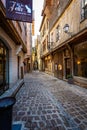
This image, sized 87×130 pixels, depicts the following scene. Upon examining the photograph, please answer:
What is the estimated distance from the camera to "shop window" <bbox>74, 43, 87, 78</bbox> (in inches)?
358

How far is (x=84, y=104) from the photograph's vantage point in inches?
215

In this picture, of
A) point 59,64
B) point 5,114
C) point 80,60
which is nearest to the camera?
point 5,114

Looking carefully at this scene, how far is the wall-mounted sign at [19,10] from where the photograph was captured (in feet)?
14.8

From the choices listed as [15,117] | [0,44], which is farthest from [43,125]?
[0,44]

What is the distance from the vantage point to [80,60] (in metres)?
9.77

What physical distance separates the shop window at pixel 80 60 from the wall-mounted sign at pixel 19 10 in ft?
16.0

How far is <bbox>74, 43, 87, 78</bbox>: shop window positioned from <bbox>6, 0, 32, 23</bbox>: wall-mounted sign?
489cm

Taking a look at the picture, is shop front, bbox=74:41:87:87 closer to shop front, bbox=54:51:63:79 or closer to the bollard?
shop front, bbox=54:51:63:79

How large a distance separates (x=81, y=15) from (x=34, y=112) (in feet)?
22.1

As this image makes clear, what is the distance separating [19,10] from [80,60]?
20.1ft

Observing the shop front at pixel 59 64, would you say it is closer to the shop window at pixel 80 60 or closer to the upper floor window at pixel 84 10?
the shop window at pixel 80 60

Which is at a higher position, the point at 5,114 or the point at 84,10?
the point at 84,10

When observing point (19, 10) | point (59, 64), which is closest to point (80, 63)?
point (59, 64)

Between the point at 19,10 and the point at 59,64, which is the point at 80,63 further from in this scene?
the point at 19,10
